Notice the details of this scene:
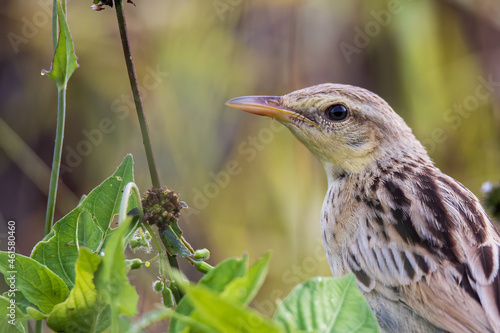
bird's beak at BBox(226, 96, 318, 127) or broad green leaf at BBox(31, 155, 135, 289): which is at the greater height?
bird's beak at BBox(226, 96, 318, 127)

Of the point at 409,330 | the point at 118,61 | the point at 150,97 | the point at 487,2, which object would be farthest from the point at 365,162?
the point at 487,2

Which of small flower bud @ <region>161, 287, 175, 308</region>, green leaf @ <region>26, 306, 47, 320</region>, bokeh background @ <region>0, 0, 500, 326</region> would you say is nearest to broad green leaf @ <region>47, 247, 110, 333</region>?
green leaf @ <region>26, 306, 47, 320</region>

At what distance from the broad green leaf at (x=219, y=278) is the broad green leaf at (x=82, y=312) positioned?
0.53ft

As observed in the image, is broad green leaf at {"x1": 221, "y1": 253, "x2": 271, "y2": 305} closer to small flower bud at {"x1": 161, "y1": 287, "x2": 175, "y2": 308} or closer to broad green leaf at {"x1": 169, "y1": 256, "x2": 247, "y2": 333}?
broad green leaf at {"x1": 169, "y1": 256, "x2": 247, "y2": 333}

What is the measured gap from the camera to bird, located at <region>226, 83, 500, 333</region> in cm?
237

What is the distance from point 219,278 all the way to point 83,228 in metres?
0.47

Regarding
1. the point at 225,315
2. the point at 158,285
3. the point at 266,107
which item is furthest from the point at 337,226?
the point at 225,315

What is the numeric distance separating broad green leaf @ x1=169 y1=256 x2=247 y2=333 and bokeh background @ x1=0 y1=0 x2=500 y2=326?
3.65 meters

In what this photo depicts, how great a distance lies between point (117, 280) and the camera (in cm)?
85

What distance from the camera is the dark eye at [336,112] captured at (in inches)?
126

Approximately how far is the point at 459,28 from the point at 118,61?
2.91 metres

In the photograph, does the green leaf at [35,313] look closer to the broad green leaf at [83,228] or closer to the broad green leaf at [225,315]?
the broad green leaf at [83,228]

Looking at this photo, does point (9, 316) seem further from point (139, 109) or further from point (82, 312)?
point (139, 109)

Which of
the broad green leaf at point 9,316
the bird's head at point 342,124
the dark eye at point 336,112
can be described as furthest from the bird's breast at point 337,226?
the broad green leaf at point 9,316
